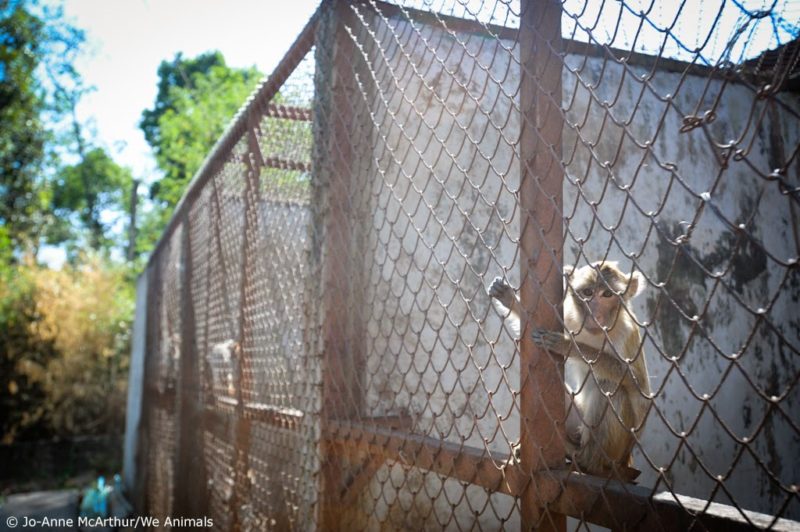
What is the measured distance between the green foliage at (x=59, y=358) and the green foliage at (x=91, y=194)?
15123 mm

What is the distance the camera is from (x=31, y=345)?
1424cm

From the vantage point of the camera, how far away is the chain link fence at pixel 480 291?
5.16ft

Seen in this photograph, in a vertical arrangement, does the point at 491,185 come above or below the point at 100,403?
above

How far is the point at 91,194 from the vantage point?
1170 inches

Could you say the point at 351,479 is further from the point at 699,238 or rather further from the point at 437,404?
the point at 699,238

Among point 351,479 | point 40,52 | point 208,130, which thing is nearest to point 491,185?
point 351,479

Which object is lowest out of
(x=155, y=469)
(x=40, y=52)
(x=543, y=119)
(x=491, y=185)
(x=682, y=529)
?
(x=155, y=469)

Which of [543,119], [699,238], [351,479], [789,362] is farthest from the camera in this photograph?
[789,362]

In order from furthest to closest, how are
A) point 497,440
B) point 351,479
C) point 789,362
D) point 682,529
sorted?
1. point 789,362
2. point 497,440
3. point 351,479
4. point 682,529

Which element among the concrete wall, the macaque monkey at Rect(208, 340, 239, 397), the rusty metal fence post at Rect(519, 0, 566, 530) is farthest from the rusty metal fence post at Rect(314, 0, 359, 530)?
the concrete wall

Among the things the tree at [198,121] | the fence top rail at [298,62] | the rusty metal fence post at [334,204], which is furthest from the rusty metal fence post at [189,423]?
the tree at [198,121]

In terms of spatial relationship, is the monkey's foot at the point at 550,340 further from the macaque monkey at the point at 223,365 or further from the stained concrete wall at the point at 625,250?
the macaque monkey at the point at 223,365

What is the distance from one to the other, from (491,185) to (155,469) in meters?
4.97

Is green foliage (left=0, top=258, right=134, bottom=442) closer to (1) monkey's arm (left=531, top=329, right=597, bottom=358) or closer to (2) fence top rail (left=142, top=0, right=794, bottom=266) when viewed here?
(2) fence top rail (left=142, top=0, right=794, bottom=266)
